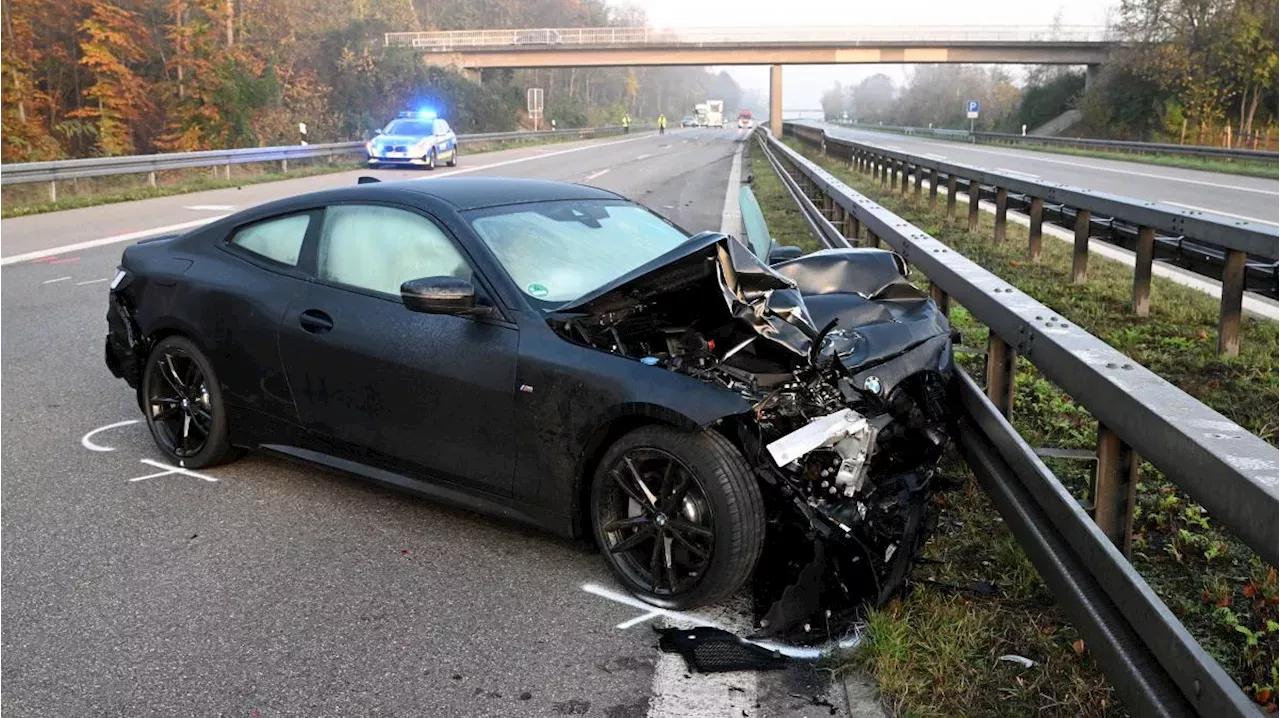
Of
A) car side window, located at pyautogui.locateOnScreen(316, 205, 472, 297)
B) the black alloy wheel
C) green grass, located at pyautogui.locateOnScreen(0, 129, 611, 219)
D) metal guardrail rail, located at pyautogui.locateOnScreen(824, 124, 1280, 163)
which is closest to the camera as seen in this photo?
the black alloy wheel

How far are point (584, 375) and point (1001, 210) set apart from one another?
9.19 m

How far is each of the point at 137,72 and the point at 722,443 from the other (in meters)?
48.0

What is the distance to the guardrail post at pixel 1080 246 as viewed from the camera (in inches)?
356

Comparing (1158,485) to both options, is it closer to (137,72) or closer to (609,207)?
(609,207)

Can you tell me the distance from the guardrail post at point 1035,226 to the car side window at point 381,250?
7.17 m

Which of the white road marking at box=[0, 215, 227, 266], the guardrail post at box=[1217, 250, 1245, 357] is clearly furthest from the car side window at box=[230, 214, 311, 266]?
the white road marking at box=[0, 215, 227, 266]

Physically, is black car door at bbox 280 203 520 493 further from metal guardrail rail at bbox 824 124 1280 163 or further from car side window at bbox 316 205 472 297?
metal guardrail rail at bbox 824 124 1280 163

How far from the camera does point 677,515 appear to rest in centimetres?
393

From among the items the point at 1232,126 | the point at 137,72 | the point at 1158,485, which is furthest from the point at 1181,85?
the point at 1158,485

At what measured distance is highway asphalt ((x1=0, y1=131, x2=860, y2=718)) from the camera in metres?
3.42

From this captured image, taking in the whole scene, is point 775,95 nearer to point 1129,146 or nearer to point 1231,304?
point 1129,146

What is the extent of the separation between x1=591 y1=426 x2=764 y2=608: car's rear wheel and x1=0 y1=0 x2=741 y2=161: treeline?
Answer: 130 ft

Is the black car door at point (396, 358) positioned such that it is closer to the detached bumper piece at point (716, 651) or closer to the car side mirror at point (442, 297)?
the car side mirror at point (442, 297)

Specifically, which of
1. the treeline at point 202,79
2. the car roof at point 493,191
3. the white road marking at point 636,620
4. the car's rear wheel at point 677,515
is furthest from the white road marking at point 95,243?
the treeline at point 202,79
